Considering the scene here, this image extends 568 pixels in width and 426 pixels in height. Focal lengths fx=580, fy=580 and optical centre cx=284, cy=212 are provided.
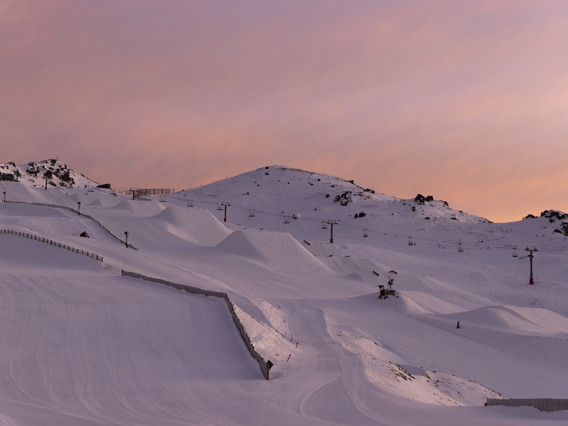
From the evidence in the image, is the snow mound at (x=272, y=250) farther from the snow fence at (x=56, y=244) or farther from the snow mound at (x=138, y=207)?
the snow mound at (x=138, y=207)

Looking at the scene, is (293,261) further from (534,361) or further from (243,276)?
(534,361)

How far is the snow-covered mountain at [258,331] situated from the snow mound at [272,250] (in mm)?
275

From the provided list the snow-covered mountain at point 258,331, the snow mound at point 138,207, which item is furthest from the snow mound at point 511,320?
the snow mound at point 138,207

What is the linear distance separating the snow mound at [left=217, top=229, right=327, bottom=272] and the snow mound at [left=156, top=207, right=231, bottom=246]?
39.4ft

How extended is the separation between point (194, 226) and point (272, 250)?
21323 millimetres

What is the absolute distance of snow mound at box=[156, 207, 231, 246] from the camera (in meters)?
92.1

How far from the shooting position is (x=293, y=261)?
79375mm

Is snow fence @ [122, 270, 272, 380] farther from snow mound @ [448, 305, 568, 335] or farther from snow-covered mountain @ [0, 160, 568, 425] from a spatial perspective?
snow mound @ [448, 305, 568, 335]

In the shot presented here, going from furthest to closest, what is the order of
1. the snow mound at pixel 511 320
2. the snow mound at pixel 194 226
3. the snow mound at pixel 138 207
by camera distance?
the snow mound at pixel 138 207 → the snow mound at pixel 194 226 → the snow mound at pixel 511 320

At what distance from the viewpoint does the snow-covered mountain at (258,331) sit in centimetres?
2269

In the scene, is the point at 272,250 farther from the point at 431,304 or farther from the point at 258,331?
the point at 258,331

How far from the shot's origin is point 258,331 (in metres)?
34.9

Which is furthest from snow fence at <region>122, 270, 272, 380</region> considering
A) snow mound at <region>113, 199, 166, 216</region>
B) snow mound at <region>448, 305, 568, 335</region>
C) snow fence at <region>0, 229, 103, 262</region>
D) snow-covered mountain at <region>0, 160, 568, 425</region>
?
snow mound at <region>113, 199, 166, 216</region>

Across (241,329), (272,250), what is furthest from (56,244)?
(241,329)
